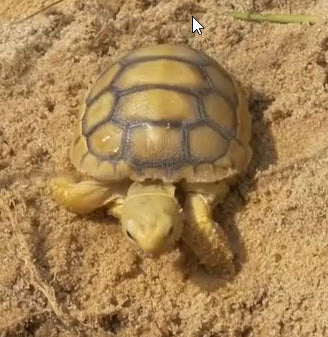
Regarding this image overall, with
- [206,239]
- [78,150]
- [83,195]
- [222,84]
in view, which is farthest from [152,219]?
[222,84]

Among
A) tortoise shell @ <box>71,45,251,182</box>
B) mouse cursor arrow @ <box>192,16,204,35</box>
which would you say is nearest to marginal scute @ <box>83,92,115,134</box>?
tortoise shell @ <box>71,45,251,182</box>

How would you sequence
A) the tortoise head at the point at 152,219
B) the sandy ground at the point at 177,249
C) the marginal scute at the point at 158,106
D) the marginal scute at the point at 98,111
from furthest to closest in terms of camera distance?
the marginal scute at the point at 98,111 < the marginal scute at the point at 158,106 < the sandy ground at the point at 177,249 < the tortoise head at the point at 152,219

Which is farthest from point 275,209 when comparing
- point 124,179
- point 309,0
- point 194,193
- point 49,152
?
point 309,0

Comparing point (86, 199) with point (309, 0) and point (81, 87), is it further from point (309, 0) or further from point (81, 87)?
point (309, 0)

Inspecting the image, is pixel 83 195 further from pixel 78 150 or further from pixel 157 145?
pixel 157 145

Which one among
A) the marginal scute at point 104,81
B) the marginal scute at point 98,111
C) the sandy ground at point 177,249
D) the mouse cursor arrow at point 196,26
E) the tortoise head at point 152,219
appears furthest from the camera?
the mouse cursor arrow at point 196,26

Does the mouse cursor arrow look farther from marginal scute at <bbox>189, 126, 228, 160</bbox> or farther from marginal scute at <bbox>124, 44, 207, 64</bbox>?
marginal scute at <bbox>189, 126, 228, 160</bbox>

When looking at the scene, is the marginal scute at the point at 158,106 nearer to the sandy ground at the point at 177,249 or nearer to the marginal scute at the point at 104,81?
the marginal scute at the point at 104,81

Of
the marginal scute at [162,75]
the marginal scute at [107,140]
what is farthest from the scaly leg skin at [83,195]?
the marginal scute at [162,75]
